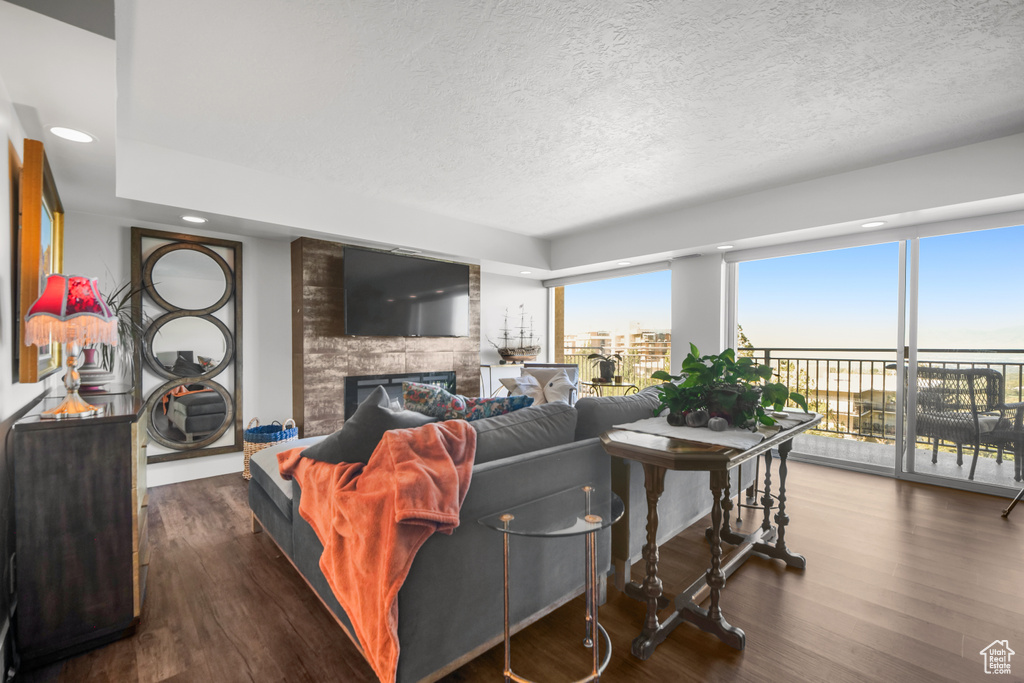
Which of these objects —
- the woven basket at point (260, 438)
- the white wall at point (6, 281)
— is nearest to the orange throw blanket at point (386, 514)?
the white wall at point (6, 281)

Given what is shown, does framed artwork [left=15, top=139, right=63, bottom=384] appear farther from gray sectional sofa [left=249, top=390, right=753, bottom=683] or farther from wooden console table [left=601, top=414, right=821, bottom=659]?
wooden console table [left=601, top=414, right=821, bottom=659]

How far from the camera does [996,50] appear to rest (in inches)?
78.7

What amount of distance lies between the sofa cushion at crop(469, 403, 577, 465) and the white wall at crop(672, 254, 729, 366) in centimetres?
338

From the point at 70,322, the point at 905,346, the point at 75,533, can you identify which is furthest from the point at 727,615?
the point at 905,346

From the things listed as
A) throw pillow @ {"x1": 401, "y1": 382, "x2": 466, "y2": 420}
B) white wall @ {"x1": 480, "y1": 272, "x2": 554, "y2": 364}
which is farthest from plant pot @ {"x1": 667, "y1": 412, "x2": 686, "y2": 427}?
white wall @ {"x1": 480, "y1": 272, "x2": 554, "y2": 364}

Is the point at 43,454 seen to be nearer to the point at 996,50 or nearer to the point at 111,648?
the point at 111,648

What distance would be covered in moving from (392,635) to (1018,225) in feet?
15.7

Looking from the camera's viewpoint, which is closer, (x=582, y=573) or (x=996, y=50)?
(x=582, y=573)

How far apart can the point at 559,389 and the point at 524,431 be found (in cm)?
309

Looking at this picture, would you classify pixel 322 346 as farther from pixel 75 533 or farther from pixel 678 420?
pixel 678 420

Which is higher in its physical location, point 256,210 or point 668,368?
point 256,210

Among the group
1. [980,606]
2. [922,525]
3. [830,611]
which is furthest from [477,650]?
[922,525]

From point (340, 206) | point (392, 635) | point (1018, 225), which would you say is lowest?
point (392, 635)

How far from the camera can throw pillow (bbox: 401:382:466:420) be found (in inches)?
76.2
